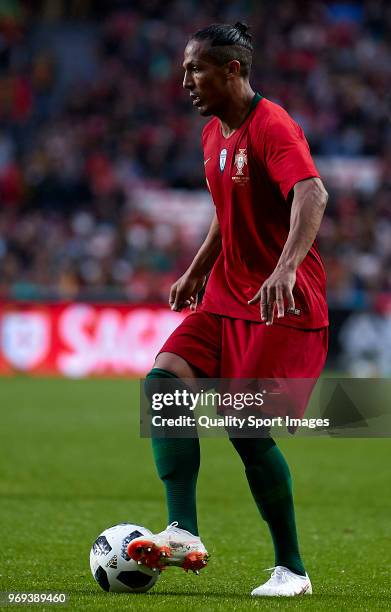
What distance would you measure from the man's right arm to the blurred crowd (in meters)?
12.7

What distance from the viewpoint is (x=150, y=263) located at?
64.5ft

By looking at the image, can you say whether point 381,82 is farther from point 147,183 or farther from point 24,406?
point 24,406

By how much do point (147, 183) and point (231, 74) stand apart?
59.2ft

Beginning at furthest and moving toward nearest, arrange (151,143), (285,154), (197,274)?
1. (151,143)
2. (197,274)
3. (285,154)

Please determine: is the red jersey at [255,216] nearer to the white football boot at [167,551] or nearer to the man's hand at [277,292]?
the man's hand at [277,292]

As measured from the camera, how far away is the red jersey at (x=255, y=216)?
4.83 m

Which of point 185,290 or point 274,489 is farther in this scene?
point 185,290

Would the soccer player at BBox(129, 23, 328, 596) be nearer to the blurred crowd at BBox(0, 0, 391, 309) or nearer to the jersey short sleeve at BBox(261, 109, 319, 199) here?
the jersey short sleeve at BBox(261, 109, 319, 199)

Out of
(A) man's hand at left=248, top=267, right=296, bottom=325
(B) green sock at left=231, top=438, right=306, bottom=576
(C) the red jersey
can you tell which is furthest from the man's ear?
(B) green sock at left=231, top=438, right=306, bottom=576

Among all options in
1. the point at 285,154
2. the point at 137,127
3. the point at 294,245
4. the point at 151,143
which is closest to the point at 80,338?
the point at 151,143

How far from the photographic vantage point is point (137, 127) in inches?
939

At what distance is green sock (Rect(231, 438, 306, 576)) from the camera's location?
4.89 meters

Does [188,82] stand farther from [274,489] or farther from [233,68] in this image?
[274,489]

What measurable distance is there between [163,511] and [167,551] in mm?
2949
